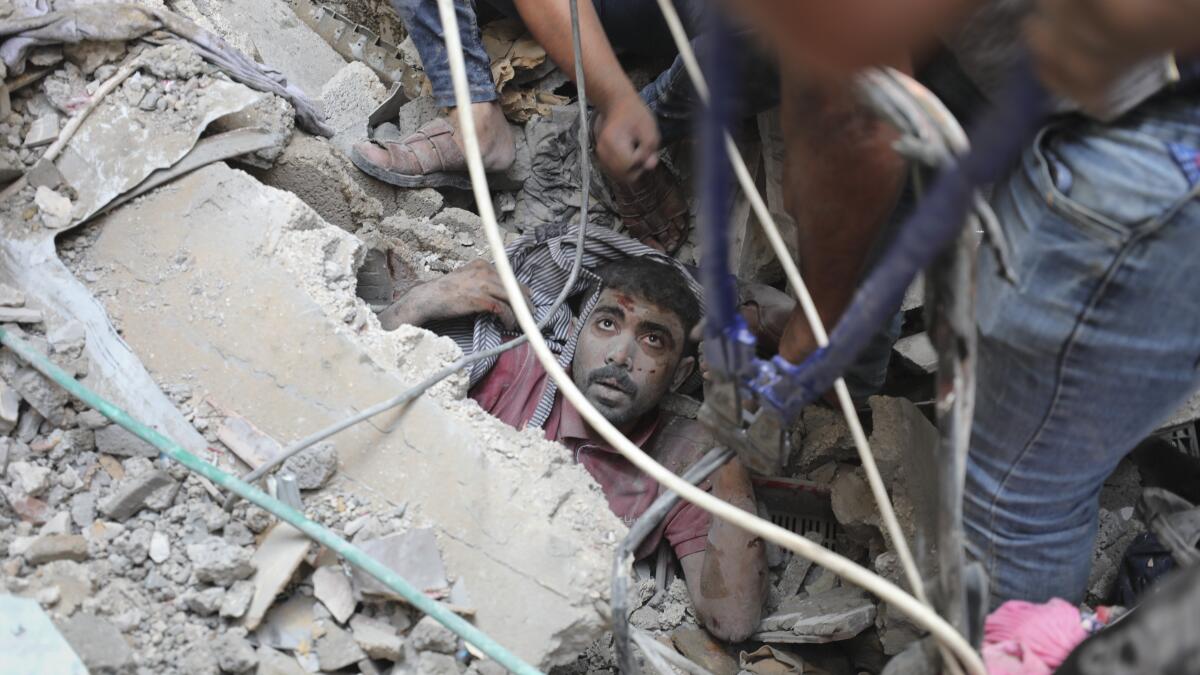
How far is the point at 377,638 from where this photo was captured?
1584mm

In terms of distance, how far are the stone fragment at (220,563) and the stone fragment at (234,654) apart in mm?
114

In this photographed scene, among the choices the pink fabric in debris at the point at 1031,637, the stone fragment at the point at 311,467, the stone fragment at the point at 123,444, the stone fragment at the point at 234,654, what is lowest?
the stone fragment at the point at 234,654

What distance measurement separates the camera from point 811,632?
2.23m

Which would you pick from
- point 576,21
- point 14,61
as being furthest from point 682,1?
point 14,61

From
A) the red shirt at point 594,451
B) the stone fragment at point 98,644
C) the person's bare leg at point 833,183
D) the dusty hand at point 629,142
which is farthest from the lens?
the red shirt at point 594,451

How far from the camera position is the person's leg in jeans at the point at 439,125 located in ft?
9.14

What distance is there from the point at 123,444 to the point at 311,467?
0.37 metres

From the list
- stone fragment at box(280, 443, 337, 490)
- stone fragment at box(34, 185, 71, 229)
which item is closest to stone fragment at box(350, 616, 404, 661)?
stone fragment at box(280, 443, 337, 490)

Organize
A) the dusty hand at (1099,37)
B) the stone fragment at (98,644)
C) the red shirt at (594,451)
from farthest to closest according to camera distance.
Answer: the red shirt at (594,451) < the stone fragment at (98,644) < the dusty hand at (1099,37)

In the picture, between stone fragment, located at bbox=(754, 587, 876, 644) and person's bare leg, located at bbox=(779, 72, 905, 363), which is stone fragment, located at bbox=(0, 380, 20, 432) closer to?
person's bare leg, located at bbox=(779, 72, 905, 363)

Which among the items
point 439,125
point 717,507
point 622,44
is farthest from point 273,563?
point 622,44

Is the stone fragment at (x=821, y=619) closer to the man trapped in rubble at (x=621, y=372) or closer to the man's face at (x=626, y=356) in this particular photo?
the man trapped in rubble at (x=621, y=372)

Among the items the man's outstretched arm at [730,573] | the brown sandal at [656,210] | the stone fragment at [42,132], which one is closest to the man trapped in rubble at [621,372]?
the man's outstretched arm at [730,573]

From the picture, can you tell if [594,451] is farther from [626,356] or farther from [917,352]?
[917,352]
